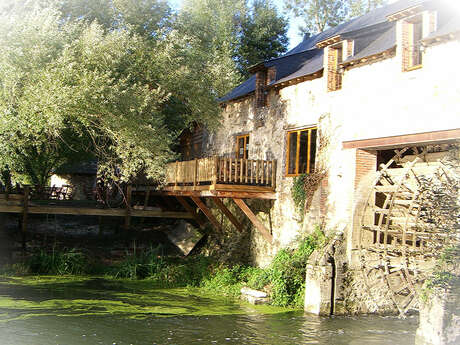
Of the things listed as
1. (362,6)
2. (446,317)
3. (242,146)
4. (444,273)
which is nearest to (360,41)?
(242,146)

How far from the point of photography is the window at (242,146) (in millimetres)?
18106

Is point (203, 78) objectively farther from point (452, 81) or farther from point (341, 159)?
point (452, 81)

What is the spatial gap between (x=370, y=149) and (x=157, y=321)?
22.0 ft

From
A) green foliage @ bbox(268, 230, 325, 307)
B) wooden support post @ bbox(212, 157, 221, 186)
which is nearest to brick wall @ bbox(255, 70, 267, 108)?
wooden support post @ bbox(212, 157, 221, 186)

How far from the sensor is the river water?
387 inches

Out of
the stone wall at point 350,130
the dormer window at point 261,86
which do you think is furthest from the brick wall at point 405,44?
the dormer window at point 261,86

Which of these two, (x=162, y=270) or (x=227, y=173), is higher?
(x=227, y=173)

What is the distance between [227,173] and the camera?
15.4 meters

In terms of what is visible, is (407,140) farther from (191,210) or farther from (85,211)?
(85,211)

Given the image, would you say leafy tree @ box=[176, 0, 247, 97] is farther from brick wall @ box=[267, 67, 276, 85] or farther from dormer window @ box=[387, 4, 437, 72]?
dormer window @ box=[387, 4, 437, 72]

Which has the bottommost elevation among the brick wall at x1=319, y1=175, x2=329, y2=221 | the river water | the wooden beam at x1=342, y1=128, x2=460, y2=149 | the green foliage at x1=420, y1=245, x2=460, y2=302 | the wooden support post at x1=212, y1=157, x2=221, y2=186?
the river water

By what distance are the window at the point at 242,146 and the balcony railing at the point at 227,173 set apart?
4.16 feet

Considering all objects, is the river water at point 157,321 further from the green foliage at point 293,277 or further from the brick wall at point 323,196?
the brick wall at point 323,196

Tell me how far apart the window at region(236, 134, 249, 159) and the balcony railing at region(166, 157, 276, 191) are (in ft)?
4.16
